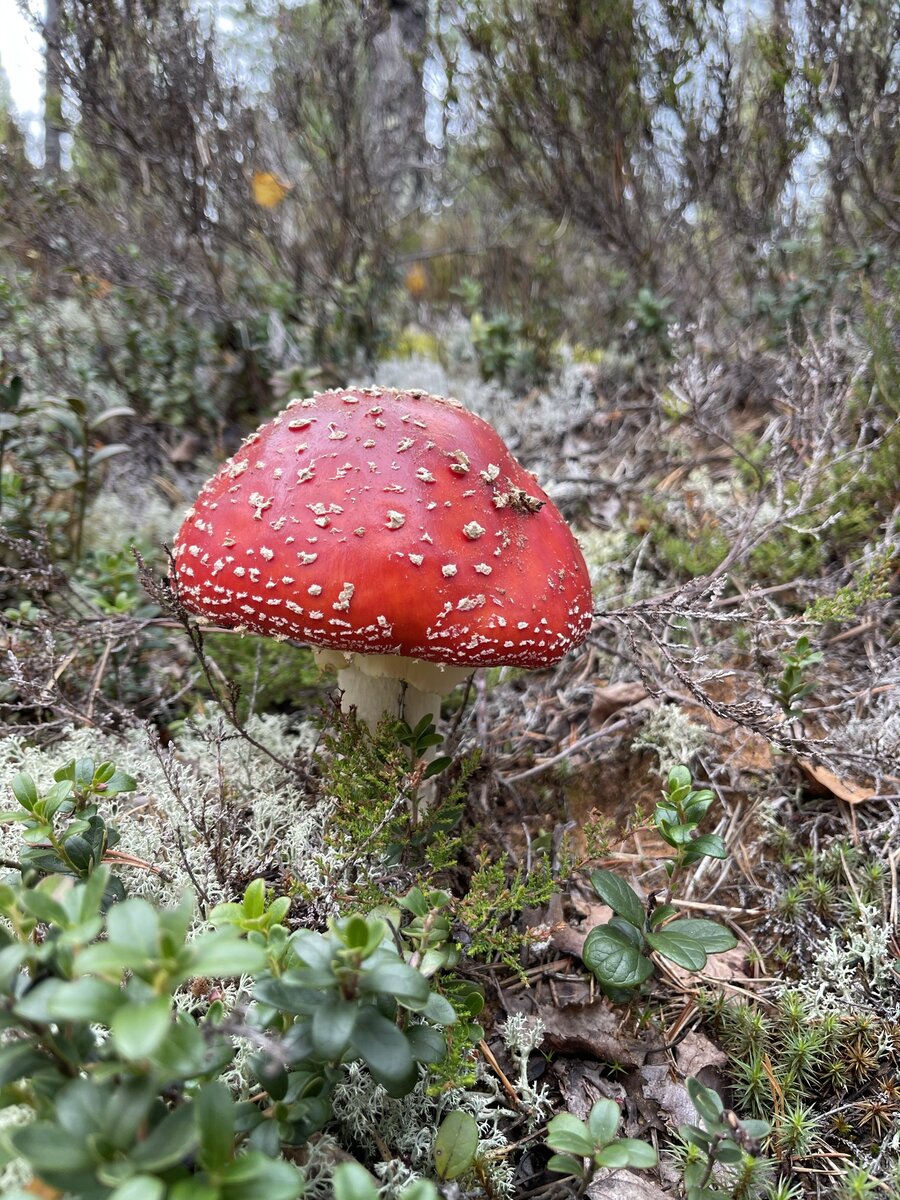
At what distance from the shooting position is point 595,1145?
148 cm

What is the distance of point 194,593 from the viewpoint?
2176mm

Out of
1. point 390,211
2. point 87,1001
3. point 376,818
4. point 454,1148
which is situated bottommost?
point 454,1148

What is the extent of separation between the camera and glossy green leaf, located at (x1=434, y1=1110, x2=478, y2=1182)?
158 centimetres

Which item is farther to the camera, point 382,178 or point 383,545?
point 382,178

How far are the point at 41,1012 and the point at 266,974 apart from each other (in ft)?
1.53

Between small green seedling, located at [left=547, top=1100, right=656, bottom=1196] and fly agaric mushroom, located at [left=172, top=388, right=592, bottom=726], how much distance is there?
1.09m

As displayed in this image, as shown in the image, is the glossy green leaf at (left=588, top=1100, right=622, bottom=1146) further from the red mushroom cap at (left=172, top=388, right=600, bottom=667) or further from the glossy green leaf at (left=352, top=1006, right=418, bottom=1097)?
the red mushroom cap at (left=172, top=388, right=600, bottom=667)

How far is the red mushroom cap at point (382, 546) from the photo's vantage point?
6.54ft

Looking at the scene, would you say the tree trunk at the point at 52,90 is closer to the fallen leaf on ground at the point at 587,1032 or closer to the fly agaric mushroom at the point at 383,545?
the fly agaric mushroom at the point at 383,545

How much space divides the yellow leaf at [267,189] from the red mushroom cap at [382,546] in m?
3.59

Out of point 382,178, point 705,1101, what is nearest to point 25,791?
point 705,1101

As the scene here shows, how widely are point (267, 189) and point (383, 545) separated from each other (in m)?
4.36

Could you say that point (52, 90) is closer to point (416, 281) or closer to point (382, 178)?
point (382, 178)

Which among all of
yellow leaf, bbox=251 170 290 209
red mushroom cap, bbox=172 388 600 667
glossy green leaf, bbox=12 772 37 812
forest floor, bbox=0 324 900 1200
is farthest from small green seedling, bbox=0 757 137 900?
yellow leaf, bbox=251 170 290 209
